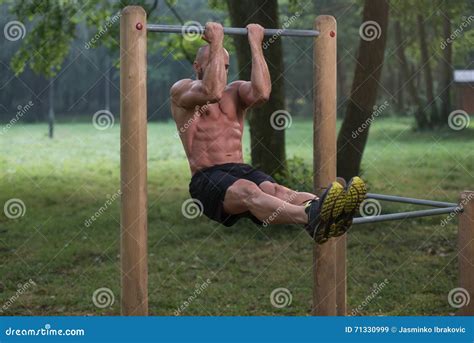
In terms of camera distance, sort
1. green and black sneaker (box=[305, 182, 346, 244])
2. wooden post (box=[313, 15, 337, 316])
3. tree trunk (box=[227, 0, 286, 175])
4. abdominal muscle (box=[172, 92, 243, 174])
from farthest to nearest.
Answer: tree trunk (box=[227, 0, 286, 175]), wooden post (box=[313, 15, 337, 316]), abdominal muscle (box=[172, 92, 243, 174]), green and black sneaker (box=[305, 182, 346, 244])

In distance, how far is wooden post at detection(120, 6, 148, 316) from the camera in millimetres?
4828

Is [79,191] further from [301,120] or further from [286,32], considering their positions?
[301,120]

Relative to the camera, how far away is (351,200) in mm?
4410

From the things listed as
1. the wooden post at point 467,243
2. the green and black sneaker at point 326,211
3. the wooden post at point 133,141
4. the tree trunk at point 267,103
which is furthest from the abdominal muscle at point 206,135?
the tree trunk at point 267,103

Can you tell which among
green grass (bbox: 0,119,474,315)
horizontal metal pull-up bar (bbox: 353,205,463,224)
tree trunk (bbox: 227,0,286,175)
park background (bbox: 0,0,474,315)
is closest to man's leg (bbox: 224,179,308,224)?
horizontal metal pull-up bar (bbox: 353,205,463,224)

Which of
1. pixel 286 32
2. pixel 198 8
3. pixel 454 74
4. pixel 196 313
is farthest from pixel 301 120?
pixel 286 32

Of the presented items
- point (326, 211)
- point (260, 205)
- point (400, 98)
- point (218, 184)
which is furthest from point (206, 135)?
point (400, 98)

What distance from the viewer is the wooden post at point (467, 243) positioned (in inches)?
233

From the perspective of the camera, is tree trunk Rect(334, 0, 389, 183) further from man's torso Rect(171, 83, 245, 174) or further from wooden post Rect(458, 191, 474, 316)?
man's torso Rect(171, 83, 245, 174)

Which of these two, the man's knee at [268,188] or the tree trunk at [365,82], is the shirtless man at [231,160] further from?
the tree trunk at [365,82]

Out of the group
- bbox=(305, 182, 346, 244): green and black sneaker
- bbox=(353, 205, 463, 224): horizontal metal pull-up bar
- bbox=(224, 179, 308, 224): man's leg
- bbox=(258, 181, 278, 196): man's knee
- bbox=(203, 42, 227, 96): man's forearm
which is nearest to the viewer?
bbox=(305, 182, 346, 244): green and black sneaker

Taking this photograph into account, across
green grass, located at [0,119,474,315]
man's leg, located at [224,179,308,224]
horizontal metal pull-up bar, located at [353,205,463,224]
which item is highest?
man's leg, located at [224,179,308,224]

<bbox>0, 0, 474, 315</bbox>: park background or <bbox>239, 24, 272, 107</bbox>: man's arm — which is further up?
<bbox>239, 24, 272, 107</bbox>: man's arm

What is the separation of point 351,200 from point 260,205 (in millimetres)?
572
